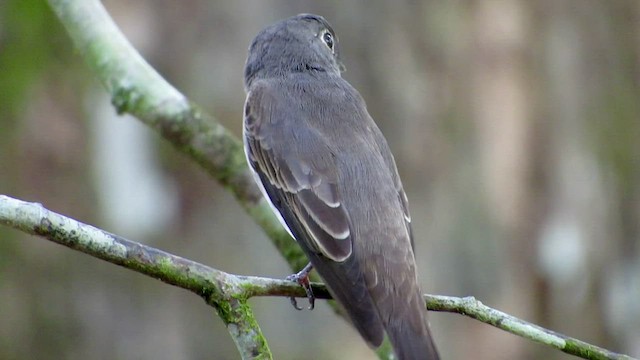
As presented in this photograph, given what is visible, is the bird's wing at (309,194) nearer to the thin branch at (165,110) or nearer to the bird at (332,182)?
the bird at (332,182)

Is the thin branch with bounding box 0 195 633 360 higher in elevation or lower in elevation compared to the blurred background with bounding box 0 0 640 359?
lower

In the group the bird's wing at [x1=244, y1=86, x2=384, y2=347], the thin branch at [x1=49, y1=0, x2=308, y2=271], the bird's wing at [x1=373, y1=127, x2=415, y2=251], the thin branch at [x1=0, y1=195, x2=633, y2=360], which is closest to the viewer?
the thin branch at [x1=0, y1=195, x2=633, y2=360]

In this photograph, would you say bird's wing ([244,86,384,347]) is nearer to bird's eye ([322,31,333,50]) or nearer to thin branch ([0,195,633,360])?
thin branch ([0,195,633,360])

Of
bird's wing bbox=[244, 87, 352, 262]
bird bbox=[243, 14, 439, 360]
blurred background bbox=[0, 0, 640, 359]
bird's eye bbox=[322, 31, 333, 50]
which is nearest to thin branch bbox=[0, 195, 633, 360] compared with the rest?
bird bbox=[243, 14, 439, 360]

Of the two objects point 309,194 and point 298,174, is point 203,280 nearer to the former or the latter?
point 309,194

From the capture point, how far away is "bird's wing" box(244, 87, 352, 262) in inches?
151

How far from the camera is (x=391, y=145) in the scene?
575cm

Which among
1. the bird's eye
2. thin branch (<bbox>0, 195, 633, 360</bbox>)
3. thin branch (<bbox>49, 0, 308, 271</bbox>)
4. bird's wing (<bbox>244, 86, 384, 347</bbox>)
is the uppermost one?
the bird's eye

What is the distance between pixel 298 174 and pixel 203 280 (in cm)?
117

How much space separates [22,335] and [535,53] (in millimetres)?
3577

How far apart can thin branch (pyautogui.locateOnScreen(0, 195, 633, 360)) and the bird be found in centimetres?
24

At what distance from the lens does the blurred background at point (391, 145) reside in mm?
5688

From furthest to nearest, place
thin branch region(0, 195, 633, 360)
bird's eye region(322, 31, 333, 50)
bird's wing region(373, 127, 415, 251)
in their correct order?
bird's eye region(322, 31, 333, 50) → bird's wing region(373, 127, 415, 251) → thin branch region(0, 195, 633, 360)

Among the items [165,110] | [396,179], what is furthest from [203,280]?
[165,110]
